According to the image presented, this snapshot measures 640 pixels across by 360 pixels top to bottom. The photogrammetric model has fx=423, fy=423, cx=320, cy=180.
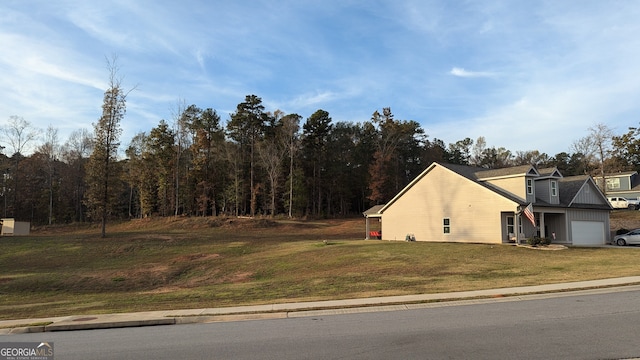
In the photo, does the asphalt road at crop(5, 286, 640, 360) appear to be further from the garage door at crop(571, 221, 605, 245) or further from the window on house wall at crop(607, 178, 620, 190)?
the window on house wall at crop(607, 178, 620, 190)

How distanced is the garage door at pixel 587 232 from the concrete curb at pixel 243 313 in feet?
72.8

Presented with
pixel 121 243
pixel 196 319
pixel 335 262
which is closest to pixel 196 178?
pixel 121 243

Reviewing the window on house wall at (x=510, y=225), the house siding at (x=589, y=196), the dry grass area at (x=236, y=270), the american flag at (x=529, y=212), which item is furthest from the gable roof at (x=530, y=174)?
the dry grass area at (x=236, y=270)

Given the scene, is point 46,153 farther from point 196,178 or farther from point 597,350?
point 597,350

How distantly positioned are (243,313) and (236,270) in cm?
1521

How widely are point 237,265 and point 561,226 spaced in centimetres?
2526

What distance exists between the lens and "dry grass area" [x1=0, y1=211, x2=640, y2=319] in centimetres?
1627

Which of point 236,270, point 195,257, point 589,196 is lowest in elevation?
point 236,270

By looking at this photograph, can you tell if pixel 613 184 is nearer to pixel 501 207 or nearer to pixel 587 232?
pixel 587 232

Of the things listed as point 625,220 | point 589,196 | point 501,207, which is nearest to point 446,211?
point 501,207

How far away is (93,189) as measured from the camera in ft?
144

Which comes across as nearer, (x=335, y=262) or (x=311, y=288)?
(x=311, y=288)

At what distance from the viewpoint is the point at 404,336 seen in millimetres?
8023

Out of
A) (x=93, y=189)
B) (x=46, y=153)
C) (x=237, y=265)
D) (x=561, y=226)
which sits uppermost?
(x=46, y=153)
